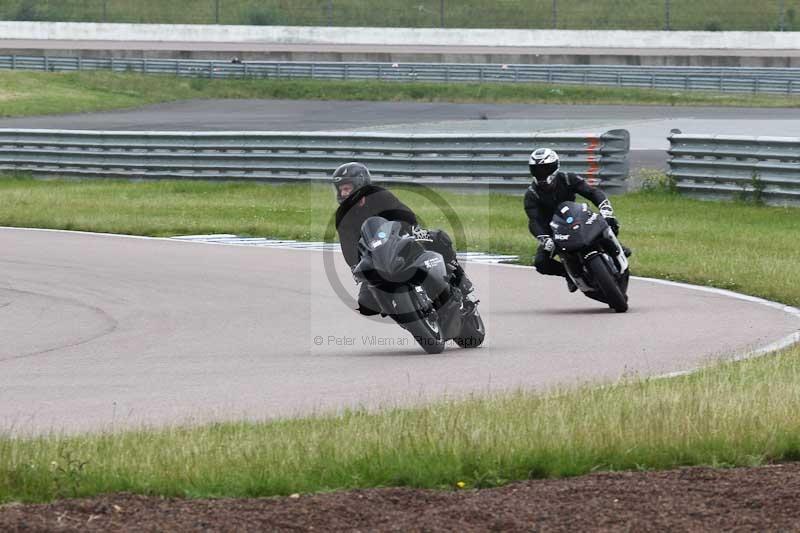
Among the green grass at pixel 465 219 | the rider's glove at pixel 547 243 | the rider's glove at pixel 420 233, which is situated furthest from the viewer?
the green grass at pixel 465 219

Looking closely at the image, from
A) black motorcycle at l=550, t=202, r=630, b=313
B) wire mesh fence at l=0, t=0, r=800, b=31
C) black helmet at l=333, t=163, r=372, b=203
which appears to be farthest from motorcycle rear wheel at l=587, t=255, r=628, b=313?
wire mesh fence at l=0, t=0, r=800, b=31

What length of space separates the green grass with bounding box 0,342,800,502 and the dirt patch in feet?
0.95

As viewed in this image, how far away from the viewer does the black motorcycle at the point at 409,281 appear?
34.3ft

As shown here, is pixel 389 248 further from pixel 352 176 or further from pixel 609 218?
pixel 609 218

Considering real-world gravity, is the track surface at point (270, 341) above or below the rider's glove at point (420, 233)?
below

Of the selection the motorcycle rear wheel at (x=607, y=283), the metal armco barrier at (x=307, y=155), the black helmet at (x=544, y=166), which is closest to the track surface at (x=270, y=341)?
the motorcycle rear wheel at (x=607, y=283)

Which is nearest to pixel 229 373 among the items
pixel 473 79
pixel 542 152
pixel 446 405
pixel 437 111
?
pixel 446 405

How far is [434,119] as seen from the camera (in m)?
41.0

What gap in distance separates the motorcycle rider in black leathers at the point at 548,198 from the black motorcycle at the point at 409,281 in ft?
8.26

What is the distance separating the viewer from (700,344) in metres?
A: 11.1

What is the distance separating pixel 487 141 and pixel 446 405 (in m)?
16.2

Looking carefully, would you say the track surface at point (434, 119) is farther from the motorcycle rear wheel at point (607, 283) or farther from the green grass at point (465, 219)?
the motorcycle rear wheel at point (607, 283)

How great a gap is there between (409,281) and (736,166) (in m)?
12.8

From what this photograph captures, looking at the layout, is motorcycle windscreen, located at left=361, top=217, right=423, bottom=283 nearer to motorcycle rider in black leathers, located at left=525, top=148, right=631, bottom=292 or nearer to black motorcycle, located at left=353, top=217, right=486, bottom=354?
black motorcycle, located at left=353, top=217, right=486, bottom=354
